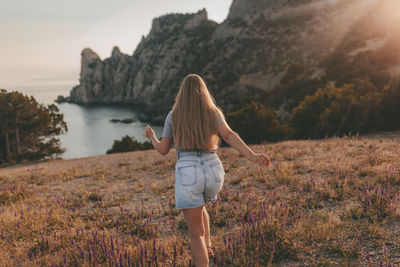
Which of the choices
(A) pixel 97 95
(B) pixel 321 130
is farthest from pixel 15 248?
(A) pixel 97 95

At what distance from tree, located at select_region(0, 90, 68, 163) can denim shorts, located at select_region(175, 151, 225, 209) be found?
32.8 m

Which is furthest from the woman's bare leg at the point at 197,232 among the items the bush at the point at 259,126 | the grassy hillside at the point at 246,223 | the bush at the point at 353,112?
the bush at the point at 259,126

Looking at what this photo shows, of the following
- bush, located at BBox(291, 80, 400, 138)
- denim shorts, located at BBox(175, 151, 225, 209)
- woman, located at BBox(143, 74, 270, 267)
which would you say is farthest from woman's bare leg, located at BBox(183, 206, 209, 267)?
bush, located at BBox(291, 80, 400, 138)

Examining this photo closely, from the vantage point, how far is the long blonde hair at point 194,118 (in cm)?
275

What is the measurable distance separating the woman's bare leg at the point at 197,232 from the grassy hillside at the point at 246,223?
A: 1.39 ft

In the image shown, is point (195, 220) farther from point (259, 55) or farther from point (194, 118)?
point (259, 55)

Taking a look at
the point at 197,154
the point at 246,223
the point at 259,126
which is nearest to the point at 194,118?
the point at 197,154

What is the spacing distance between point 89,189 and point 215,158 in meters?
7.54

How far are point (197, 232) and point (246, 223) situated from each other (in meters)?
1.76

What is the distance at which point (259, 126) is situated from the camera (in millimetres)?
22656

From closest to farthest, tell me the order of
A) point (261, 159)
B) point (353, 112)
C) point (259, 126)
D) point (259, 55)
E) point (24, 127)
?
point (261, 159) < point (353, 112) < point (259, 126) < point (24, 127) < point (259, 55)

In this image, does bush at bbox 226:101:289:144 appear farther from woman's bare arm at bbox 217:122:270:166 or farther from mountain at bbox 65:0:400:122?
woman's bare arm at bbox 217:122:270:166

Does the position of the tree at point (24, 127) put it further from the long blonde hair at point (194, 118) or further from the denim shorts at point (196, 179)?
the denim shorts at point (196, 179)

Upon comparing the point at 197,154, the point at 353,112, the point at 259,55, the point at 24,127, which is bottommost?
the point at 353,112
